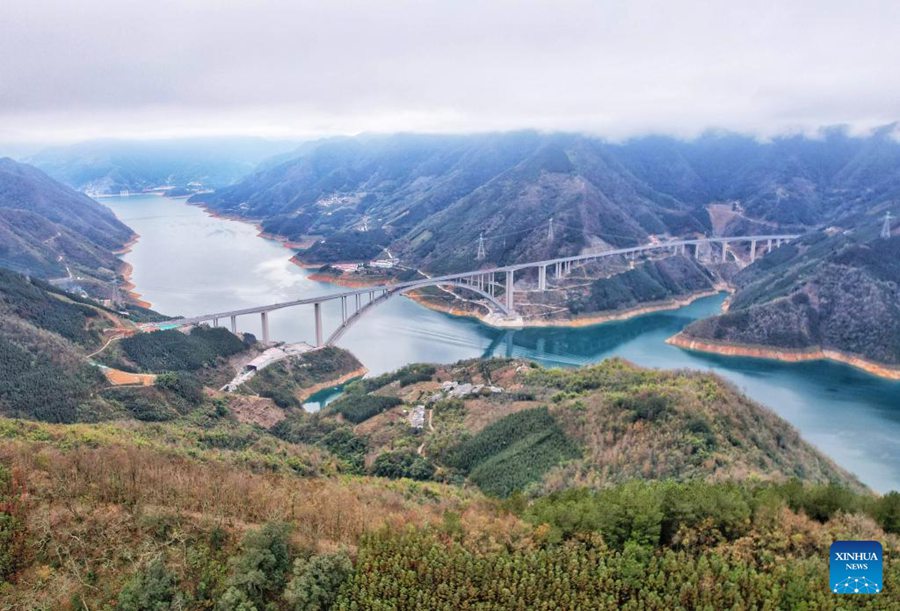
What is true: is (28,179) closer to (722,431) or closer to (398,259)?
(398,259)

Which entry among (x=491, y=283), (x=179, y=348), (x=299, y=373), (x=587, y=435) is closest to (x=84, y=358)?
(x=179, y=348)

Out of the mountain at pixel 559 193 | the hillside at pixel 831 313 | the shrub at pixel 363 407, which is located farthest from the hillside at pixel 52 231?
the hillside at pixel 831 313

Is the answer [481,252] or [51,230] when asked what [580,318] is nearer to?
[481,252]

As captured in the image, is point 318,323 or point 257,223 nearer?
point 318,323

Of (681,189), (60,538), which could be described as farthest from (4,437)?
(681,189)

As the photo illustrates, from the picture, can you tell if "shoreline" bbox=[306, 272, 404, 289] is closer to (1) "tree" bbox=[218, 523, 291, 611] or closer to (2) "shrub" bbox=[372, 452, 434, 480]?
(2) "shrub" bbox=[372, 452, 434, 480]

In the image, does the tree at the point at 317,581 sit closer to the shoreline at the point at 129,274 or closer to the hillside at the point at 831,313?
the hillside at the point at 831,313

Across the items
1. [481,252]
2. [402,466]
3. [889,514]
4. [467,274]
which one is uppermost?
[481,252]
